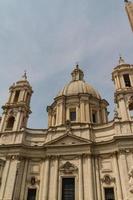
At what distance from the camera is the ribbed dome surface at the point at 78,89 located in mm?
31984

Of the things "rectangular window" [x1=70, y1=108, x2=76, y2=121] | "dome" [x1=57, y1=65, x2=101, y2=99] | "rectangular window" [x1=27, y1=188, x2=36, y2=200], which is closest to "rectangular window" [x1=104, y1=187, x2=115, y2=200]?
"rectangular window" [x1=27, y1=188, x2=36, y2=200]

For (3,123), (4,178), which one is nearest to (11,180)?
(4,178)

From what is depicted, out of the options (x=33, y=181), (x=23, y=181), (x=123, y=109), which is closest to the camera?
(x=23, y=181)

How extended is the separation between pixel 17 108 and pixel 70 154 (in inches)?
355

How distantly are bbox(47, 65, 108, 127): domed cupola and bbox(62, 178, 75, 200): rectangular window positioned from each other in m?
7.23

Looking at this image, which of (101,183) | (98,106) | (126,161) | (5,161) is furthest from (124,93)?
(5,161)

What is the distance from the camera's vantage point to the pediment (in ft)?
79.0

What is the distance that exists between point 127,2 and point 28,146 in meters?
16.7

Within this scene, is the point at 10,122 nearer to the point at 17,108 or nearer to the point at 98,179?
the point at 17,108

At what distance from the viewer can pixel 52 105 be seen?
3256cm

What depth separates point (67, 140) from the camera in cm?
2467

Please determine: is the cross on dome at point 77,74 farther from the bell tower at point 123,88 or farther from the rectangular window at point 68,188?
the rectangular window at point 68,188

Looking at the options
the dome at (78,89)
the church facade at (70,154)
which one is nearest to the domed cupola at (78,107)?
the dome at (78,89)

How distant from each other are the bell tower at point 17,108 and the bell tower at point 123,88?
10.5 meters
